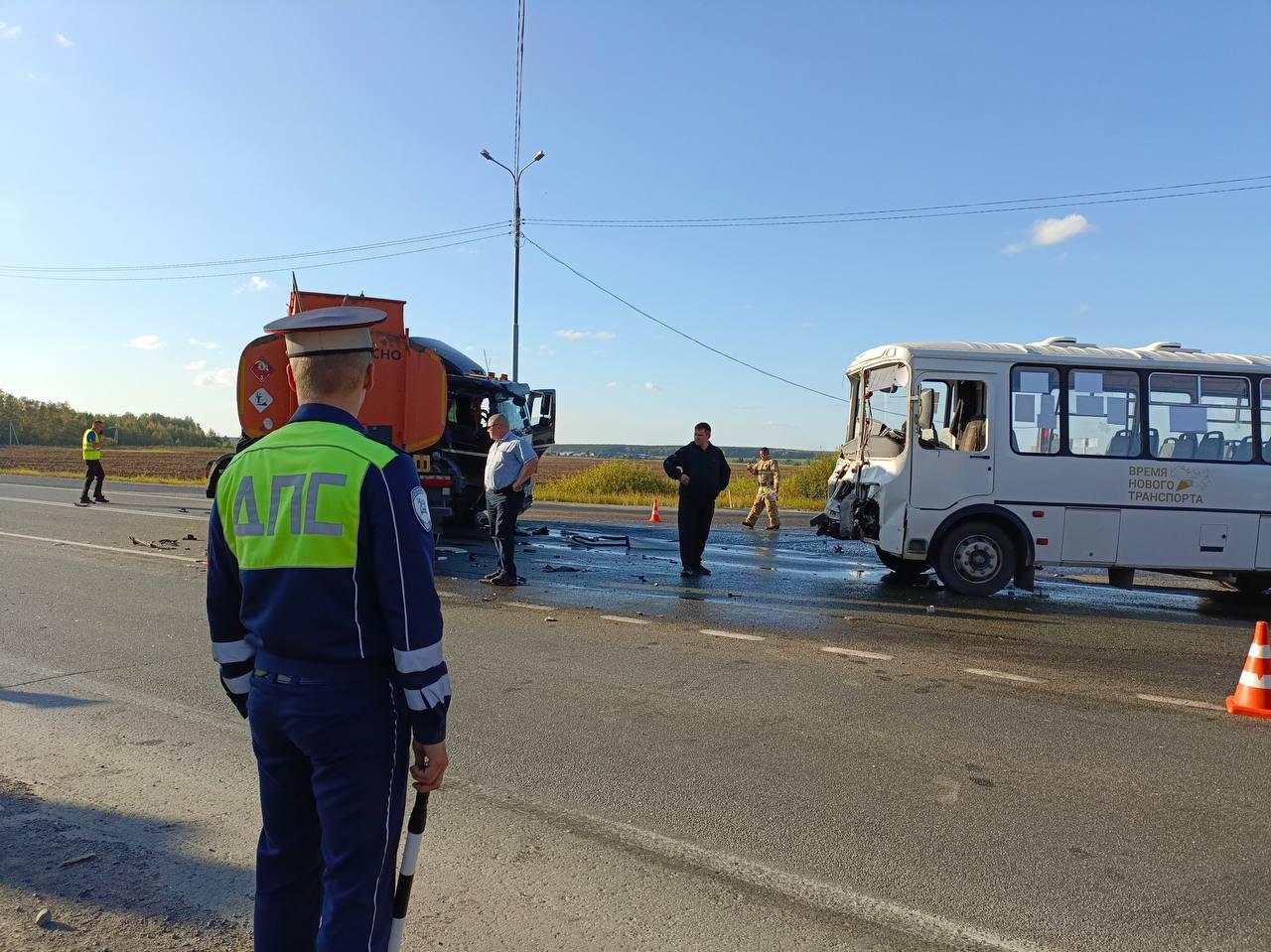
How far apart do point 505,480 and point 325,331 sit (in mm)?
7556

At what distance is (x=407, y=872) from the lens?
231cm

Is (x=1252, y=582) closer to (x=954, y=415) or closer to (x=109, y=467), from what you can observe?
(x=954, y=415)

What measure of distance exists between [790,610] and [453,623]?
333 centimetres

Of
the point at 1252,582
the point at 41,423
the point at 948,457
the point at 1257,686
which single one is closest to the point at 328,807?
the point at 1257,686

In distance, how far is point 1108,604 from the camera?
997 cm

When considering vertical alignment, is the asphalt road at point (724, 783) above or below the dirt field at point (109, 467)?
below

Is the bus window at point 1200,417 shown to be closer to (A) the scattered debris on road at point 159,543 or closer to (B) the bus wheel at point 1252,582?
(B) the bus wheel at point 1252,582

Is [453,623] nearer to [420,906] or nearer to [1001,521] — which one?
[420,906]

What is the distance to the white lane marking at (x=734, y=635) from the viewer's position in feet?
24.6

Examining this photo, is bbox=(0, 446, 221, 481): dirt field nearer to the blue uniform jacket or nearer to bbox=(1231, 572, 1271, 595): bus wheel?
bbox=(1231, 572, 1271, 595): bus wheel

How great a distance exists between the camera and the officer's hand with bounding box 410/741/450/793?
223 centimetres

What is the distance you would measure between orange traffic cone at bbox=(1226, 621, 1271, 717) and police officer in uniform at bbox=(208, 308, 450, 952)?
Answer: 5589mm

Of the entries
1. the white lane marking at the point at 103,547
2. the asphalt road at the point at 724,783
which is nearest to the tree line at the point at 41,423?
the white lane marking at the point at 103,547

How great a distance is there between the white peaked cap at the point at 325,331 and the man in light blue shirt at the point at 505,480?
747 centimetres
